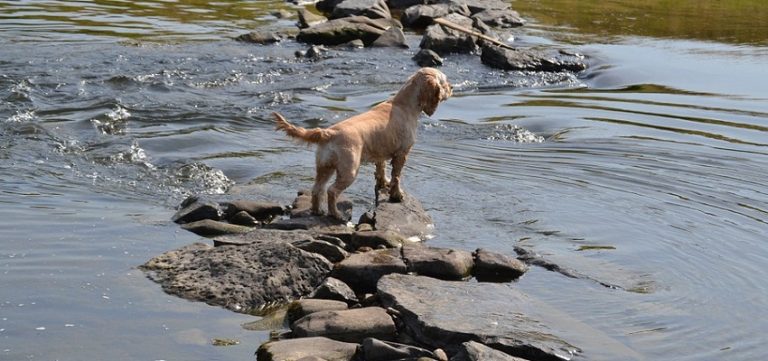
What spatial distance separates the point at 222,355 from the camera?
7.30 metres

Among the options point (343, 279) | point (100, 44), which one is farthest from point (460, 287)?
point (100, 44)

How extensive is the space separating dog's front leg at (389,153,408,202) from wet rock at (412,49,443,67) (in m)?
10.4

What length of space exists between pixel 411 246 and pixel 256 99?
315 inches

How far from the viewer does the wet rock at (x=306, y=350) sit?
7164 millimetres

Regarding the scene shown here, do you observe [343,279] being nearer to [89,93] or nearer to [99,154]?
[99,154]

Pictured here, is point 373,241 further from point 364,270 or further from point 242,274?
point 242,274

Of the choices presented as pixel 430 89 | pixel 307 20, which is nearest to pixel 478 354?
pixel 430 89

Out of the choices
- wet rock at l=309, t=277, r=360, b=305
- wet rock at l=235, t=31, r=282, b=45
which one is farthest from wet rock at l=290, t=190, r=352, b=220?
wet rock at l=235, t=31, r=282, b=45

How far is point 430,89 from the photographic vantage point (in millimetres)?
10922

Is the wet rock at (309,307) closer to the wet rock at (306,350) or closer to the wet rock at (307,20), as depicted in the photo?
the wet rock at (306,350)

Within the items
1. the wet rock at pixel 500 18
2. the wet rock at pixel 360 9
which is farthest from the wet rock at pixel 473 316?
the wet rock at pixel 500 18

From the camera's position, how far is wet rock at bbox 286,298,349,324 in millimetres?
7988

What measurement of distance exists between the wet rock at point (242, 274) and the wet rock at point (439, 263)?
27.8 inches

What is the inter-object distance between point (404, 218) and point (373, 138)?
31.4 inches
